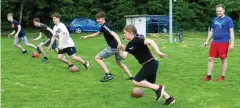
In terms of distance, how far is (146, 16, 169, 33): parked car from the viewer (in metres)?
41.0

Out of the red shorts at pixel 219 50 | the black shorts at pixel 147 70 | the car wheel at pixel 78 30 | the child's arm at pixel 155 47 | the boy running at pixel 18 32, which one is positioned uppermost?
the child's arm at pixel 155 47

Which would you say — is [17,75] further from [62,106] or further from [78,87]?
[62,106]

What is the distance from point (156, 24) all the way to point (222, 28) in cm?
3146

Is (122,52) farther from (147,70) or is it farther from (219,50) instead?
(219,50)

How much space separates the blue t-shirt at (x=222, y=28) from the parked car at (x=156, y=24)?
30.8 meters

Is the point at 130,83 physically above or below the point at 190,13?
above

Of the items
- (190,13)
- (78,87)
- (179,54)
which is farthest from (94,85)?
(190,13)

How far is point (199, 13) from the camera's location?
52031 mm

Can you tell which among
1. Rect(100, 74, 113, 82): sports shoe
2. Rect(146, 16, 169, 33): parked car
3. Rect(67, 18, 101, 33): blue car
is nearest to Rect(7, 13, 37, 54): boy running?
Rect(100, 74, 113, 82): sports shoe

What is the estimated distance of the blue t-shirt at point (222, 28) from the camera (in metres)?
9.86

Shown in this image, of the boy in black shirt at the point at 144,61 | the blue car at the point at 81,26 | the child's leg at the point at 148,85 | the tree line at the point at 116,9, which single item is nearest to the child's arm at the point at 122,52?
the boy in black shirt at the point at 144,61

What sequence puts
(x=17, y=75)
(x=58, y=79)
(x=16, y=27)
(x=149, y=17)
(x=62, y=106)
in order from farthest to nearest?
(x=149, y=17) < (x=16, y=27) < (x=17, y=75) < (x=58, y=79) < (x=62, y=106)

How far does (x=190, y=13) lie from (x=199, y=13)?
214cm

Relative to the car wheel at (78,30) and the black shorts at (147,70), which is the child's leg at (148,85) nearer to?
the black shorts at (147,70)
